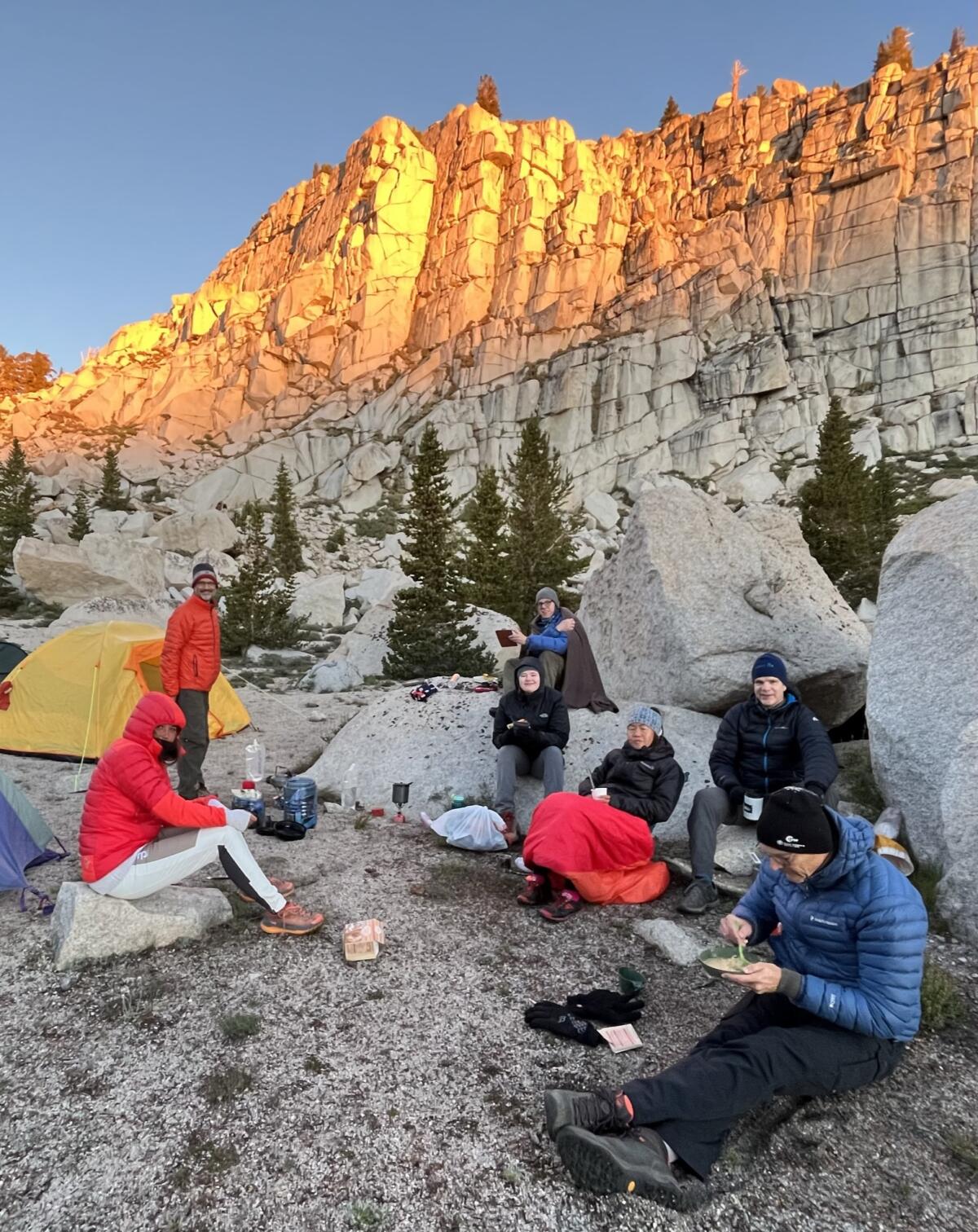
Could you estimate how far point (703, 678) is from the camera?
907 centimetres

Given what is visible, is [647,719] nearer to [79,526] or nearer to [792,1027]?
[792,1027]

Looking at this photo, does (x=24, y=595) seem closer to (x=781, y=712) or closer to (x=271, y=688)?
(x=271, y=688)

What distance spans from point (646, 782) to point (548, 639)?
3281mm

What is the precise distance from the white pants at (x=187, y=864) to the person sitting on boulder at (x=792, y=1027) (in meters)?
2.95

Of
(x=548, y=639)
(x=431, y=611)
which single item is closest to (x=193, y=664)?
(x=548, y=639)

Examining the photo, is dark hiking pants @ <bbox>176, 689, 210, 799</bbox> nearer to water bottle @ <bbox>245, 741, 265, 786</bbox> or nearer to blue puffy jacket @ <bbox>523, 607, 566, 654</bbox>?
water bottle @ <bbox>245, 741, 265, 786</bbox>

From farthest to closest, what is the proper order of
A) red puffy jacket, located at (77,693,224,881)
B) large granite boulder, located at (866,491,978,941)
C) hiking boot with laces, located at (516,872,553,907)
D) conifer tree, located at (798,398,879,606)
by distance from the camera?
conifer tree, located at (798,398,879,606)
hiking boot with laces, located at (516,872,553,907)
large granite boulder, located at (866,491,978,941)
red puffy jacket, located at (77,693,224,881)

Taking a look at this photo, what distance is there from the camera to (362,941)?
4.94 metres

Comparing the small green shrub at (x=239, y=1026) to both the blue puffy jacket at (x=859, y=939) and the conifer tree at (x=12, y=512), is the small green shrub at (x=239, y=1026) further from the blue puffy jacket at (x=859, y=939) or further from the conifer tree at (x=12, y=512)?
the conifer tree at (x=12, y=512)

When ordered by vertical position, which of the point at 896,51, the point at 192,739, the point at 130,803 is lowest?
the point at 192,739

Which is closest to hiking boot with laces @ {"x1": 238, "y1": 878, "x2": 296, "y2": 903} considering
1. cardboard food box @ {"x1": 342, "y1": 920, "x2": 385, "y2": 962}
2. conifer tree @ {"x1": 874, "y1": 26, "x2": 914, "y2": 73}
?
cardboard food box @ {"x1": 342, "y1": 920, "x2": 385, "y2": 962}

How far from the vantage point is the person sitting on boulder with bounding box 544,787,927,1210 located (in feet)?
9.68

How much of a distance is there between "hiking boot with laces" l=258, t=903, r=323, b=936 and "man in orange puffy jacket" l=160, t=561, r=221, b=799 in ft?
12.1

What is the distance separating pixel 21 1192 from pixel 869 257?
259 feet
